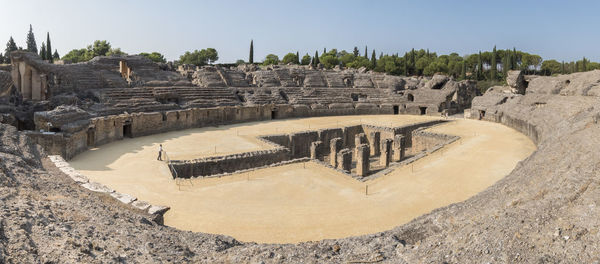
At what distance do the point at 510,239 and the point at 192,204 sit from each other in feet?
24.6

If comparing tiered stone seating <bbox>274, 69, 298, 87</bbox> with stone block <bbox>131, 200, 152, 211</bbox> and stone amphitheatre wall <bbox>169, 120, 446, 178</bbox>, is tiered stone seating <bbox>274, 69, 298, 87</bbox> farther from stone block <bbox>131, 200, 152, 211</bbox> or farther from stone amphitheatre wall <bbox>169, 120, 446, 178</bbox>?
stone block <bbox>131, 200, 152, 211</bbox>

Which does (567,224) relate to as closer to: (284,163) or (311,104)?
(284,163)

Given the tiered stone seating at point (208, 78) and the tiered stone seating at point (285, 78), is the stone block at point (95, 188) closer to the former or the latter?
the tiered stone seating at point (208, 78)

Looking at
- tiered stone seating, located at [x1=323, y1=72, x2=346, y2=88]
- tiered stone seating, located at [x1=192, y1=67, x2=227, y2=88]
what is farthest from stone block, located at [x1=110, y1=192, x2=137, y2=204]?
tiered stone seating, located at [x1=323, y1=72, x2=346, y2=88]

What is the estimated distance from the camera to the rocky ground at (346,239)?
3832 mm

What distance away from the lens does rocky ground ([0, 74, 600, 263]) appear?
12.6 feet

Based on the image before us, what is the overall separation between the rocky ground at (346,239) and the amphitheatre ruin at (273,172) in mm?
26

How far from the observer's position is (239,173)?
40.7ft

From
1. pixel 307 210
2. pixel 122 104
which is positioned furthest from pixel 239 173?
pixel 122 104

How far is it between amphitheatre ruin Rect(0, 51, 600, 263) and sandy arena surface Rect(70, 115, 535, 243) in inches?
2.9

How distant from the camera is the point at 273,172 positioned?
41.8 ft

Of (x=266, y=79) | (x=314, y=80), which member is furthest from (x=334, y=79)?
(x=266, y=79)

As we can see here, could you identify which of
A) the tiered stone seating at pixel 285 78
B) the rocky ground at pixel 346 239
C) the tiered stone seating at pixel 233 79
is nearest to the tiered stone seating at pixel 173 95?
the tiered stone seating at pixel 233 79

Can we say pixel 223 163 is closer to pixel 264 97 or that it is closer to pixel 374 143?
pixel 374 143
